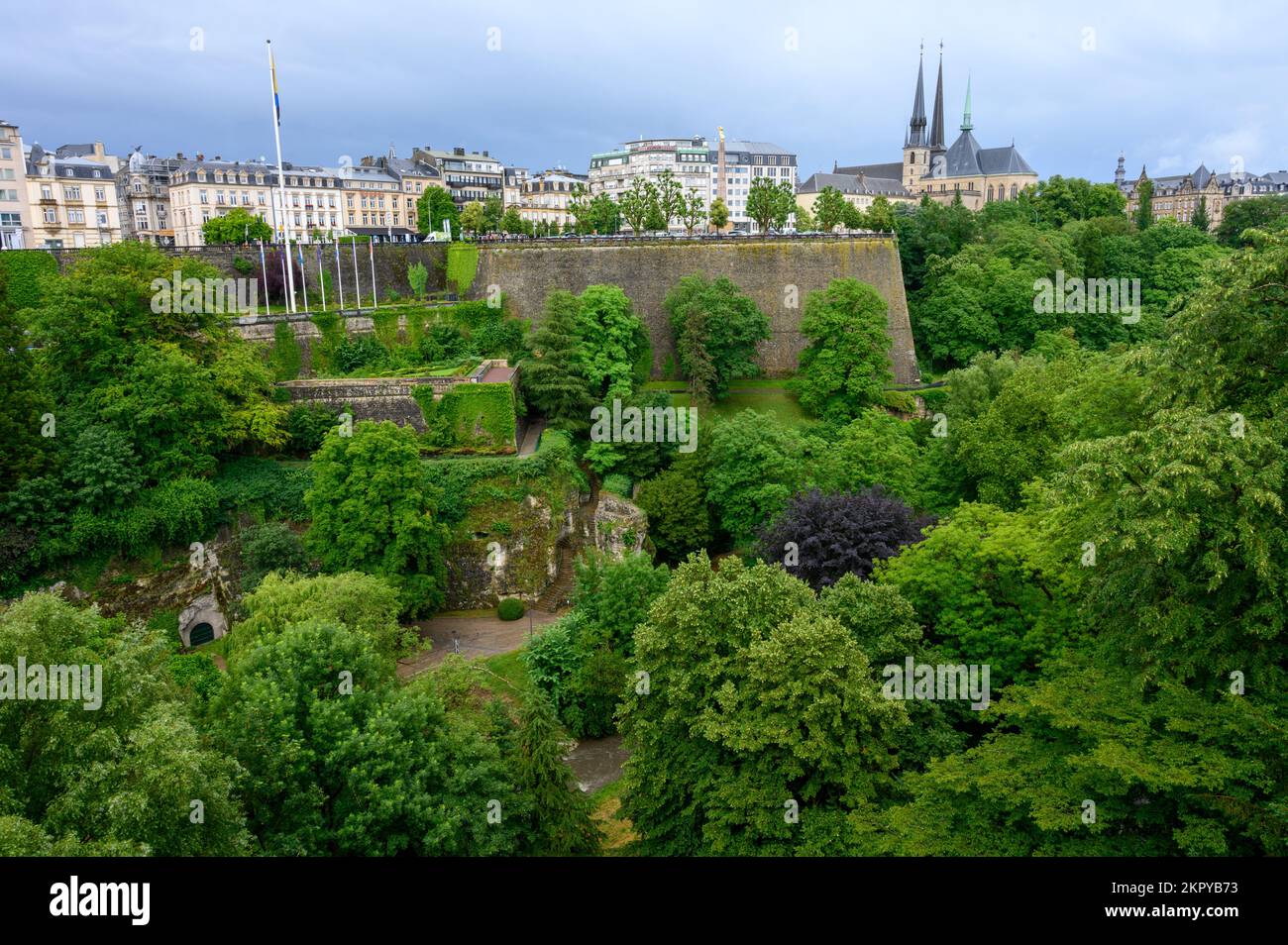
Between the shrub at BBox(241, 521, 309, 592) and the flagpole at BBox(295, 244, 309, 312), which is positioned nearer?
the shrub at BBox(241, 521, 309, 592)

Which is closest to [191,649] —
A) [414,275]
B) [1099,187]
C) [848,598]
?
[848,598]

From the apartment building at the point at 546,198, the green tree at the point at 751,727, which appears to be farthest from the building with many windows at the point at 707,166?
the green tree at the point at 751,727

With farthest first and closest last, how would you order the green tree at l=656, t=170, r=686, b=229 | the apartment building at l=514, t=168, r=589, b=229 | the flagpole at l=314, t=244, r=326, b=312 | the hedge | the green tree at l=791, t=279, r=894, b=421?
the apartment building at l=514, t=168, r=589, b=229
the green tree at l=656, t=170, r=686, b=229
the flagpole at l=314, t=244, r=326, b=312
the green tree at l=791, t=279, r=894, b=421
the hedge

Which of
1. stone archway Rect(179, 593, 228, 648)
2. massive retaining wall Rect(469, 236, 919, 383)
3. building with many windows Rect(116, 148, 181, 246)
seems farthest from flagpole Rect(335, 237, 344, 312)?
building with many windows Rect(116, 148, 181, 246)

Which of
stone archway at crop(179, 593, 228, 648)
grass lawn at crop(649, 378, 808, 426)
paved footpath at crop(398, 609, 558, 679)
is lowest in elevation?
paved footpath at crop(398, 609, 558, 679)

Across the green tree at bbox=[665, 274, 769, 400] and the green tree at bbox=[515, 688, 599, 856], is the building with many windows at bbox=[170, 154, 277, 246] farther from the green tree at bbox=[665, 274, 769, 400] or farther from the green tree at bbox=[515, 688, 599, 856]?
the green tree at bbox=[515, 688, 599, 856]

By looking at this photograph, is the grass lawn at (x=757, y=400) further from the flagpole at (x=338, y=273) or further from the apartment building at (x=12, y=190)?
the apartment building at (x=12, y=190)

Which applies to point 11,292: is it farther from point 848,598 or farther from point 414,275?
point 848,598
